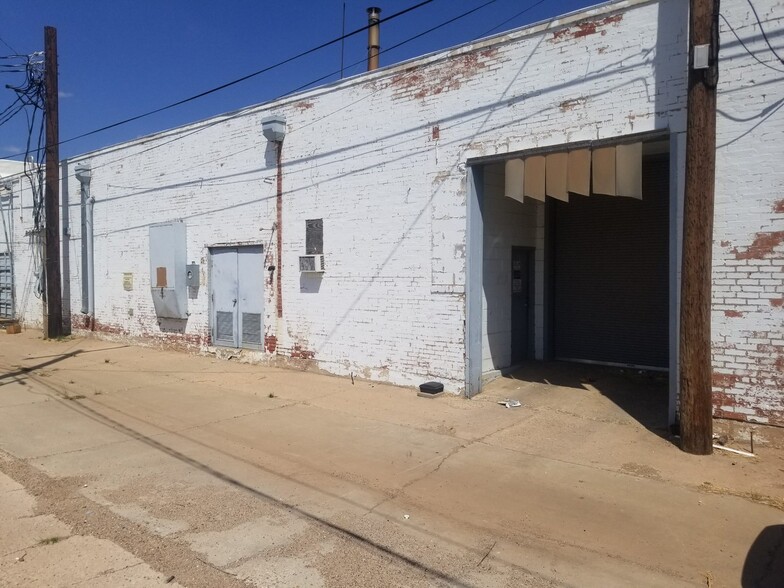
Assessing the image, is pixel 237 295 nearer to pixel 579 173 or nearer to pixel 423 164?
pixel 423 164

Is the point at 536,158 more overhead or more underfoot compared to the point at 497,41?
more underfoot

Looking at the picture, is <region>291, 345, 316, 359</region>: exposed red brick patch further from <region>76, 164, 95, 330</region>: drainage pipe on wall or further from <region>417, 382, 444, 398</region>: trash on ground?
<region>76, 164, 95, 330</region>: drainage pipe on wall

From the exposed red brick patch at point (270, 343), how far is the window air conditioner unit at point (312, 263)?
66.6 inches

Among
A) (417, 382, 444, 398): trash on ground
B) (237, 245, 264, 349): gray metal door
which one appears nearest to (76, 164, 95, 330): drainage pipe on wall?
(237, 245, 264, 349): gray metal door

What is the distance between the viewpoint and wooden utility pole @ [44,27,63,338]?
54.3ft

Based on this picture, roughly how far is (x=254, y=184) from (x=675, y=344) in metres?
8.23

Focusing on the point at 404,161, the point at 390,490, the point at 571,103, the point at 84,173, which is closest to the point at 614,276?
the point at 571,103

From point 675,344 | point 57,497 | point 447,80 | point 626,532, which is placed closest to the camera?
point 626,532

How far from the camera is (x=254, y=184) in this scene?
12.1 metres

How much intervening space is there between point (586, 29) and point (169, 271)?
32.7 feet

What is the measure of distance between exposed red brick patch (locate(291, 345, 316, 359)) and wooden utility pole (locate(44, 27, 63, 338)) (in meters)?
9.06

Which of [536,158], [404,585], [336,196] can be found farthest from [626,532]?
[336,196]

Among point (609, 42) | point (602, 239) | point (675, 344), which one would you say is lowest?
point (675, 344)

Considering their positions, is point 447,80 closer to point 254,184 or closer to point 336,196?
point 336,196
